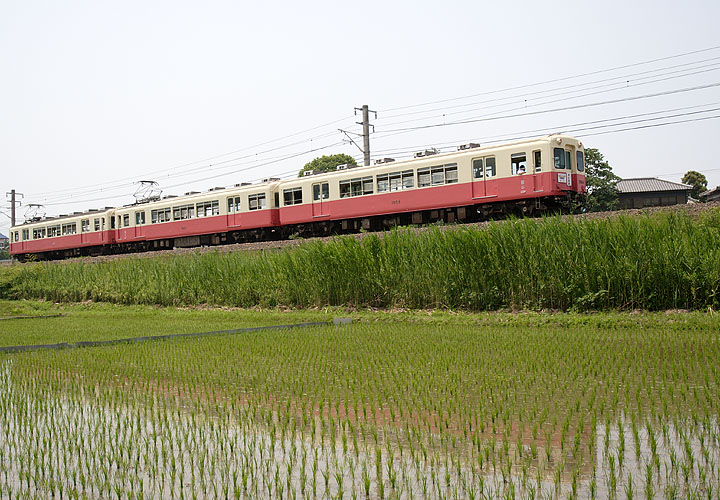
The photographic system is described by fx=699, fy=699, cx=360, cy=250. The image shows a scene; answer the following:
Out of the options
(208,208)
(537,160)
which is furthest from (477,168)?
(208,208)

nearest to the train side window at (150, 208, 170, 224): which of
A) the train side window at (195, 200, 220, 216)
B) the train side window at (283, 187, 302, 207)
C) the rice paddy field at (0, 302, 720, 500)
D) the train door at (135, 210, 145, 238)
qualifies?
the train door at (135, 210, 145, 238)

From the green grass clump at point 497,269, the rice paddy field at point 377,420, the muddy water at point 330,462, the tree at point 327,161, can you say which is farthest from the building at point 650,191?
the muddy water at point 330,462

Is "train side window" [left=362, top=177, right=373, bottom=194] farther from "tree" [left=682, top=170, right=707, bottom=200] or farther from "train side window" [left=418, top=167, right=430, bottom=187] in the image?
"tree" [left=682, top=170, right=707, bottom=200]

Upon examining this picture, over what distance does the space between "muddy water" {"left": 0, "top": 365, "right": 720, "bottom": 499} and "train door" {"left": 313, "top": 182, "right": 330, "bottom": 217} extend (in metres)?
20.0

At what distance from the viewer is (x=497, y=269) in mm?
12859

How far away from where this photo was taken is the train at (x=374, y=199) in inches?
795

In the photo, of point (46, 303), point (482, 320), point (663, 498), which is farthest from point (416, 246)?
point (46, 303)

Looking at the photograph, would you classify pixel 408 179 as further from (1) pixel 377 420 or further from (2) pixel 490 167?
(1) pixel 377 420

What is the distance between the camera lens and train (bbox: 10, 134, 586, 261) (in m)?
20.2

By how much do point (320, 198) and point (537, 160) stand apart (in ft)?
27.7

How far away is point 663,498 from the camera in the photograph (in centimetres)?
325

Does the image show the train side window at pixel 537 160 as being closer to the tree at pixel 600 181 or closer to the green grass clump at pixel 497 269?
the green grass clump at pixel 497 269

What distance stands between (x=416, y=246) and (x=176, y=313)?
673cm

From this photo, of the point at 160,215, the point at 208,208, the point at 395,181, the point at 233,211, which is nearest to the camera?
the point at 395,181
